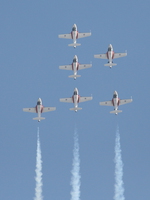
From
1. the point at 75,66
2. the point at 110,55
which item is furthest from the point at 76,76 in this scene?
the point at 110,55

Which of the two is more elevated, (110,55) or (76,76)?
(110,55)

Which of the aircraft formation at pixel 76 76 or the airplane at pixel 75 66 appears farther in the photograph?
the airplane at pixel 75 66

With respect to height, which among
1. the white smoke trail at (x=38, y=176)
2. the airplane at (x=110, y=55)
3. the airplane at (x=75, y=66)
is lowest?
the white smoke trail at (x=38, y=176)

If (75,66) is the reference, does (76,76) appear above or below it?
below

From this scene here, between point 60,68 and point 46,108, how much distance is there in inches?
378

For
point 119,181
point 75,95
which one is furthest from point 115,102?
point 119,181

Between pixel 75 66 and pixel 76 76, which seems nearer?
pixel 76 76

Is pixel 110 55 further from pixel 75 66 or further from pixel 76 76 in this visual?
pixel 76 76

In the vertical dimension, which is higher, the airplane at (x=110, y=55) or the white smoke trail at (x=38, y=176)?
the airplane at (x=110, y=55)

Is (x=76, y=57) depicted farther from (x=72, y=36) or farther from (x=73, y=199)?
(x=73, y=199)

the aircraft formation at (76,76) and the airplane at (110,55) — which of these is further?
the airplane at (110,55)

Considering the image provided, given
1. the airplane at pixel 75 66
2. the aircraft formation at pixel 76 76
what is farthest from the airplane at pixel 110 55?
the airplane at pixel 75 66

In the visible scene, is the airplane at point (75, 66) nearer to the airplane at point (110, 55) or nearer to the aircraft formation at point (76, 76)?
the aircraft formation at point (76, 76)

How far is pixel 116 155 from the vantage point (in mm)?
102812
